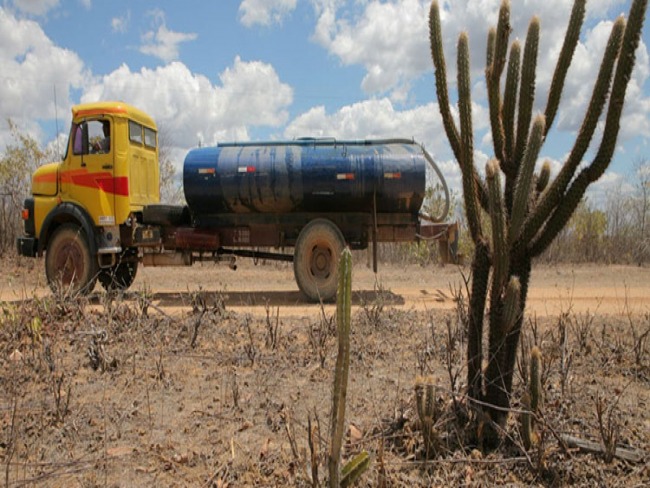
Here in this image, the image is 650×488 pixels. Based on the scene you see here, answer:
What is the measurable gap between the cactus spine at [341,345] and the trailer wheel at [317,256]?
6.79m

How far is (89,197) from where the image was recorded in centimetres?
952

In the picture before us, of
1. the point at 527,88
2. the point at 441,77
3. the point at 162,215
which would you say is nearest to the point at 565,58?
the point at 527,88

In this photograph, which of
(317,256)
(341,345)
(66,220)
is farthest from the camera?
(66,220)

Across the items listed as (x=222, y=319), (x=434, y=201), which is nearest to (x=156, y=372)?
(x=222, y=319)

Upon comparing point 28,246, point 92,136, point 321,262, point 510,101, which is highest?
point 92,136

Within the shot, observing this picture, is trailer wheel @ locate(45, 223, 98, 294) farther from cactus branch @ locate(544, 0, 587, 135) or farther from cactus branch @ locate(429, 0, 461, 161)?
cactus branch @ locate(544, 0, 587, 135)

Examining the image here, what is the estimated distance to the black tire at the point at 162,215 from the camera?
31.7 feet

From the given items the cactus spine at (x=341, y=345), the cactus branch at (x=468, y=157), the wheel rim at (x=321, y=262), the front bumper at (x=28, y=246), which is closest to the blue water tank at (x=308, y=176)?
the wheel rim at (x=321, y=262)

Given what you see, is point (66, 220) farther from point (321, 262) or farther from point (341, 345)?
point (341, 345)

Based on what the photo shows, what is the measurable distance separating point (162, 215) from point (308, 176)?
2.66m

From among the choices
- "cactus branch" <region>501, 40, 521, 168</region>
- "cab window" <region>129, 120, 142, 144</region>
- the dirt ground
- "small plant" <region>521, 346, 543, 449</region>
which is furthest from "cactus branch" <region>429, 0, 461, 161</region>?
"cab window" <region>129, 120, 142, 144</region>

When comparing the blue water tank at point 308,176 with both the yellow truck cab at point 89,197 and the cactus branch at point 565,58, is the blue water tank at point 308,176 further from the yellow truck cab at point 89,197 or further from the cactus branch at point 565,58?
the cactus branch at point 565,58

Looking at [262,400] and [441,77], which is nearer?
[441,77]

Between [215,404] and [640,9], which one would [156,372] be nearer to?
[215,404]
